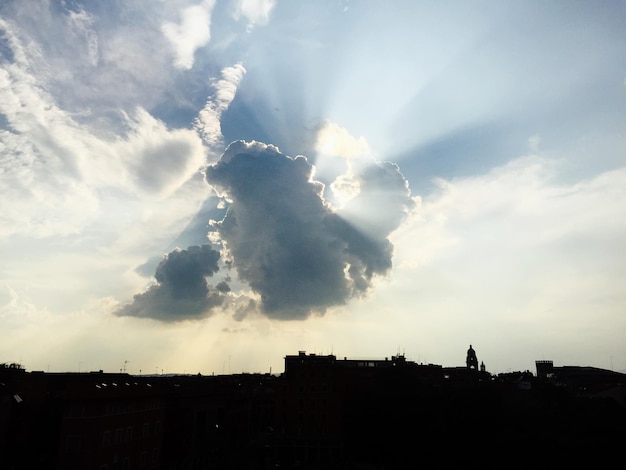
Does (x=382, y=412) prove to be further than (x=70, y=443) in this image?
Yes

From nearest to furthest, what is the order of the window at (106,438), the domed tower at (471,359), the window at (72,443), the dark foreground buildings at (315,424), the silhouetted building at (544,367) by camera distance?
the window at (72,443), the window at (106,438), the dark foreground buildings at (315,424), the domed tower at (471,359), the silhouetted building at (544,367)

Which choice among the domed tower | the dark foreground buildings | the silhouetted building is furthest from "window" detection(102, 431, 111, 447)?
the silhouetted building

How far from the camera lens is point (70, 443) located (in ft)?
161

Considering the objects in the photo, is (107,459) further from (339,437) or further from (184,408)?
(339,437)

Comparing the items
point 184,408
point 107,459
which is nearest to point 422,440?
point 184,408

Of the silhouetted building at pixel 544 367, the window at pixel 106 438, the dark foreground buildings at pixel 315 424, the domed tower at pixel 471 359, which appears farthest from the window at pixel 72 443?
the silhouetted building at pixel 544 367

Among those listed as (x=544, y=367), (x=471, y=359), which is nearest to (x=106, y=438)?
(x=471, y=359)

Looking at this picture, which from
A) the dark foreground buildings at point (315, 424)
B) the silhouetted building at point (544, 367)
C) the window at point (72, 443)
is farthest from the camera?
the silhouetted building at point (544, 367)

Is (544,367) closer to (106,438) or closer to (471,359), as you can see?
(471,359)

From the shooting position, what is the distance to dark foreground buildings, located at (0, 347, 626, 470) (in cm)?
5150

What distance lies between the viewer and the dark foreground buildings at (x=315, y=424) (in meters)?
51.5

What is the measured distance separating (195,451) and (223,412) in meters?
12.9

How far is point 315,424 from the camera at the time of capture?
313 feet

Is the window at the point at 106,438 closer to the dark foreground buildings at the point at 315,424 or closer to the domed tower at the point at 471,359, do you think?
the dark foreground buildings at the point at 315,424
